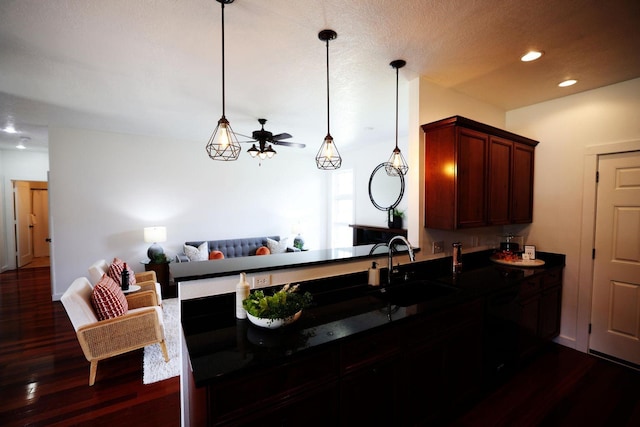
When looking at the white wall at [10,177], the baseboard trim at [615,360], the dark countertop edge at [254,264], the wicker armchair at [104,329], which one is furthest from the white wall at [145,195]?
the baseboard trim at [615,360]

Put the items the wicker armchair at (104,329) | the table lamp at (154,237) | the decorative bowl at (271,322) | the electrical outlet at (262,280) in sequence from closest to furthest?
1. the decorative bowl at (271,322)
2. the electrical outlet at (262,280)
3. the wicker armchair at (104,329)
4. the table lamp at (154,237)

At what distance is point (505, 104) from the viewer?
3.25m

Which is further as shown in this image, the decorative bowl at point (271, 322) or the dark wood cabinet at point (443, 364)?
the dark wood cabinet at point (443, 364)

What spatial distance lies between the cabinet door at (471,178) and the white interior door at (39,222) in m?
10.3

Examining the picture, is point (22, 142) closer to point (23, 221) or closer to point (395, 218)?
point (23, 221)

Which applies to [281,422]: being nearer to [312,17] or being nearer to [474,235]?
[312,17]

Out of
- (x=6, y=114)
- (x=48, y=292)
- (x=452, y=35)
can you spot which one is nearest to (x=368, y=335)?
(x=452, y=35)

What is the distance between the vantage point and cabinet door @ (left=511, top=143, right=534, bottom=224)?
2.99 meters

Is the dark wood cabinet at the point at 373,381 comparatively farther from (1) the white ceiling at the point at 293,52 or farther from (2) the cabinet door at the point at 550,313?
(1) the white ceiling at the point at 293,52

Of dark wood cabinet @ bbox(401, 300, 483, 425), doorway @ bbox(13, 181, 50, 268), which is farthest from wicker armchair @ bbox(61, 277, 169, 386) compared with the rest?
A: doorway @ bbox(13, 181, 50, 268)

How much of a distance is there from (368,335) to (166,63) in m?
2.68

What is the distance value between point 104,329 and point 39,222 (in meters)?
8.20

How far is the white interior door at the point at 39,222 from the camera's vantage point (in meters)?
7.64

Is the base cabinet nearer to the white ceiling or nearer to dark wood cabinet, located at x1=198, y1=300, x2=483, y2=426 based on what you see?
dark wood cabinet, located at x1=198, y1=300, x2=483, y2=426
